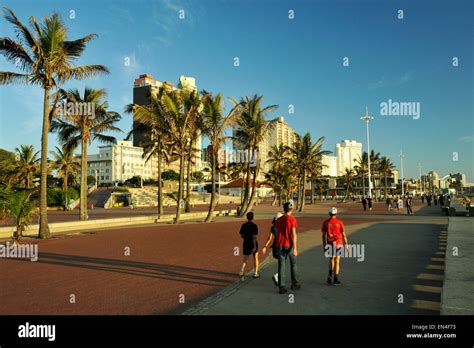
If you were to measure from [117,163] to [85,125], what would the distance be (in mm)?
128305

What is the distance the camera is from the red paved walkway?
20.0 feet

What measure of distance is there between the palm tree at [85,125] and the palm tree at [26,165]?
22178 mm

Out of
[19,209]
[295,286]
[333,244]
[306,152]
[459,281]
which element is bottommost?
[295,286]

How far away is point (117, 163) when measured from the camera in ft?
476

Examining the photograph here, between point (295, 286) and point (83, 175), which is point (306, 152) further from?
point (295, 286)

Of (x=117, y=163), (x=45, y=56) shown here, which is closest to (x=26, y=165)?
(x=45, y=56)

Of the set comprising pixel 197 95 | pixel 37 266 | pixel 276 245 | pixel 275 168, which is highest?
pixel 197 95

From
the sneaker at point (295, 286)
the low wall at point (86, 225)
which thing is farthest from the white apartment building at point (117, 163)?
the sneaker at point (295, 286)

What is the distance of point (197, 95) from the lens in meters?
23.8
